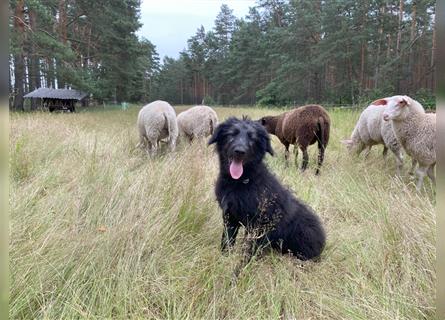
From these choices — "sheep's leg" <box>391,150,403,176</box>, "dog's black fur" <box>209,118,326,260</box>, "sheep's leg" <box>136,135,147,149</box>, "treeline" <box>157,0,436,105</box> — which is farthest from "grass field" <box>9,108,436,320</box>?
"treeline" <box>157,0,436,105</box>

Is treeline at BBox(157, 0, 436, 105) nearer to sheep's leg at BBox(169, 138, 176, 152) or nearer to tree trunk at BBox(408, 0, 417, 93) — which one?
tree trunk at BBox(408, 0, 417, 93)

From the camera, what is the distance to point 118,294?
217cm

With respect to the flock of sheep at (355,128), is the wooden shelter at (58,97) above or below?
above

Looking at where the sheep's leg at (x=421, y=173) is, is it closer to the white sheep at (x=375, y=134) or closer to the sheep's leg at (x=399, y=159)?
the white sheep at (x=375, y=134)

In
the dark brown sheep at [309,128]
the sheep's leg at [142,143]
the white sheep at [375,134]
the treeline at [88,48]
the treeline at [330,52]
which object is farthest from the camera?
the treeline at [330,52]

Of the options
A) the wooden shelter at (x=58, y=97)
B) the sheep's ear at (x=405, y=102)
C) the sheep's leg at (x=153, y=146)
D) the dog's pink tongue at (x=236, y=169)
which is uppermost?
the wooden shelter at (x=58, y=97)

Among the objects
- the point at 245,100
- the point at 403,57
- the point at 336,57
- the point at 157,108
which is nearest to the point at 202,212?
the point at 157,108

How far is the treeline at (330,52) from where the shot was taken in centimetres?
2568

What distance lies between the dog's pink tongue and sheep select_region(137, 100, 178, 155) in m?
4.75

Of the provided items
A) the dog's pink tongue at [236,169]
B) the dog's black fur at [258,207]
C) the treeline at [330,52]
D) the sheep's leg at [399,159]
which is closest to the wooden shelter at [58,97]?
the treeline at [330,52]

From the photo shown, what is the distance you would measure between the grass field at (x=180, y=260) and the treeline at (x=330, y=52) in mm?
10188

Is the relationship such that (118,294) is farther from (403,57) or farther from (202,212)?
(403,57)

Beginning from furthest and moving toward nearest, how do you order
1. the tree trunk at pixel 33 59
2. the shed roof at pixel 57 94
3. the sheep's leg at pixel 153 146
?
1. the shed roof at pixel 57 94
2. the tree trunk at pixel 33 59
3. the sheep's leg at pixel 153 146

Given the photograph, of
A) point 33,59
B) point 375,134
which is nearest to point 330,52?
point 33,59
